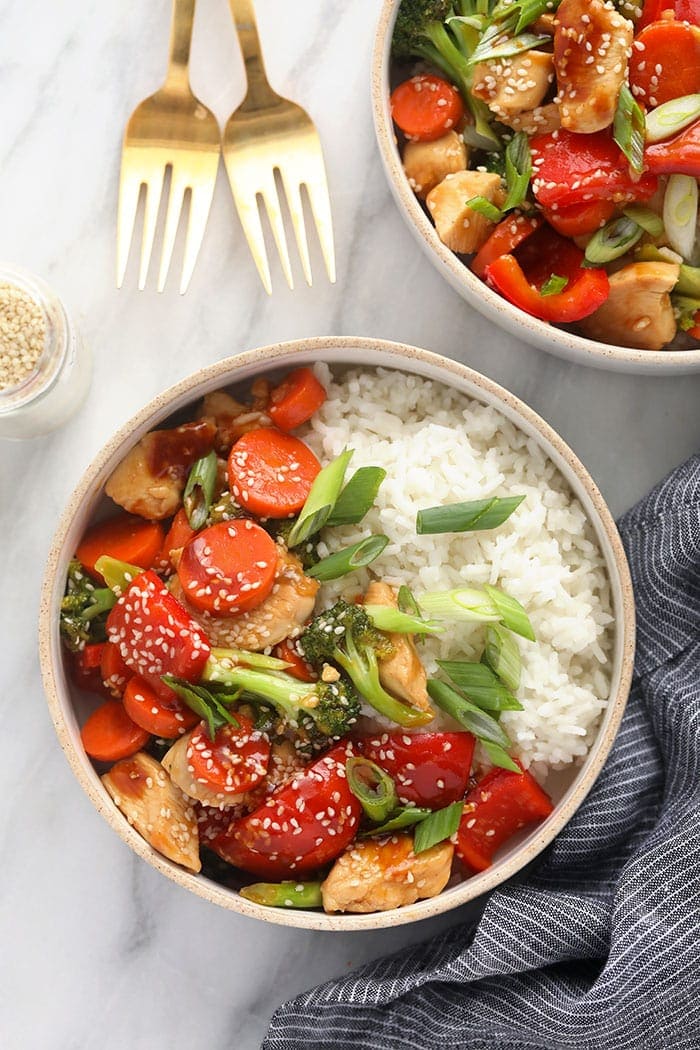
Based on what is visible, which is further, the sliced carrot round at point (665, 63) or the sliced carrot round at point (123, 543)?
the sliced carrot round at point (123, 543)

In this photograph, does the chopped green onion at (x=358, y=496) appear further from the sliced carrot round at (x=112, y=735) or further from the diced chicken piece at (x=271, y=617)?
the sliced carrot round at (x=112, y=735)

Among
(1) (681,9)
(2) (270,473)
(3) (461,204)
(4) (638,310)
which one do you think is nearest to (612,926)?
(2) (270,473)

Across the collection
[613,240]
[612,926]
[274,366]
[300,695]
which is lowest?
[612,926]

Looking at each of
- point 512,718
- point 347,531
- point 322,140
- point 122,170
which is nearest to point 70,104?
point 122,170

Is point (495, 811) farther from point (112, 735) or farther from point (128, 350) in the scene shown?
point (128, 350)

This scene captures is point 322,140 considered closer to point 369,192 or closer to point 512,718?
point 369,192

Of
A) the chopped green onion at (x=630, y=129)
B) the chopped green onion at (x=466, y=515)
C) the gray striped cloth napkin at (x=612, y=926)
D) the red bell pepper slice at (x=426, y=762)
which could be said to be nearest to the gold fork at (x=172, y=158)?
the chopped green onion at (x=466, y=515)

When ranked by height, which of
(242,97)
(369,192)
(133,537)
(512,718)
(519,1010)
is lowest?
(519,1010)
